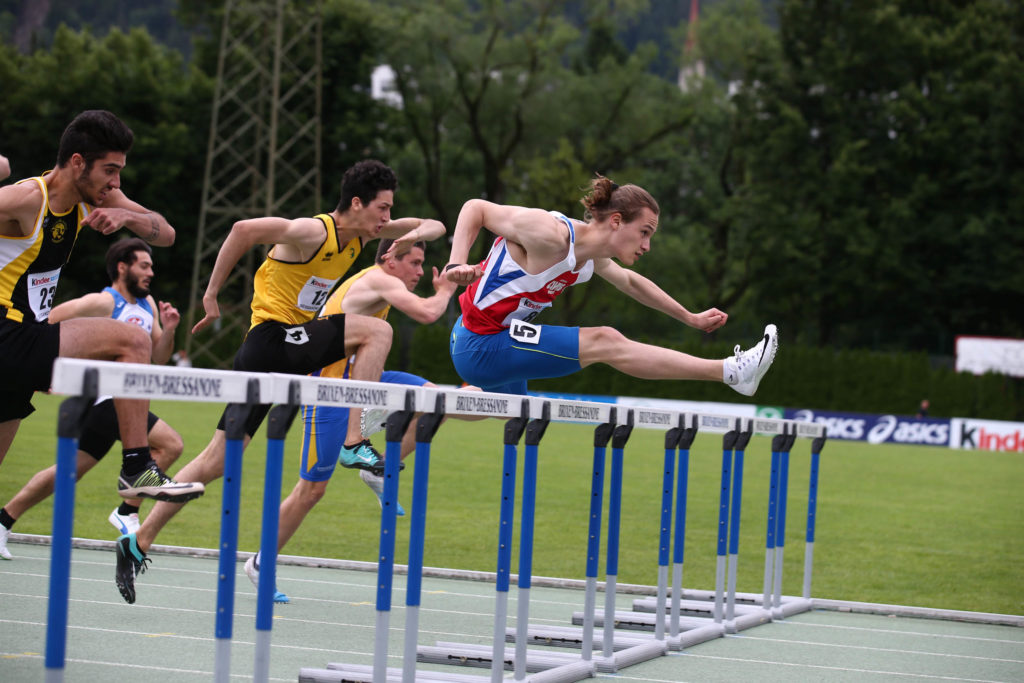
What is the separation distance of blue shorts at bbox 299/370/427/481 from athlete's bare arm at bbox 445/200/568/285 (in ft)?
4.21


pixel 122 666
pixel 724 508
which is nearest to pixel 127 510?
pixel 122 666

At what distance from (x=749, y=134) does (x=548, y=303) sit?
133 feet

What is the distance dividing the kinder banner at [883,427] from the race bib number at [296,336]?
28.0 m

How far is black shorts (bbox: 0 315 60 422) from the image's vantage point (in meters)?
4.57

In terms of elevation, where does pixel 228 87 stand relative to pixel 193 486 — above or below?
above

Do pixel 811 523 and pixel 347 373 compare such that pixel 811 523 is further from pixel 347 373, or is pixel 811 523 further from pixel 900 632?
pixel 347 373

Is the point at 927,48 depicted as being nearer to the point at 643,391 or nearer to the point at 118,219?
the point at 643,391

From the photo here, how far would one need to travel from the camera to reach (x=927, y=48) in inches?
1672

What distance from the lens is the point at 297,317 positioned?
662 centimetres

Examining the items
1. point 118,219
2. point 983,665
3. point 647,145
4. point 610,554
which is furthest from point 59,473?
point 647,145

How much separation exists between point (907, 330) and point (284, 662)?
41.5 metres

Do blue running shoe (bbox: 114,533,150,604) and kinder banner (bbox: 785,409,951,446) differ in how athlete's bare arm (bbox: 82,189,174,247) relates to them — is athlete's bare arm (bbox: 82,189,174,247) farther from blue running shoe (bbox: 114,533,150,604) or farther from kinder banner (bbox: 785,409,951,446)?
kinder banner (bbox: 785,409,951,446)

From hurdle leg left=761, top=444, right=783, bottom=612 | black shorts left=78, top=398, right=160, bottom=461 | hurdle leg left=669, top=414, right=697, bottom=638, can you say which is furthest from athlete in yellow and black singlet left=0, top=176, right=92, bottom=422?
hurdle leg left=761, top=444, right=783, bottom=612

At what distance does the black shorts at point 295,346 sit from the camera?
629cm
